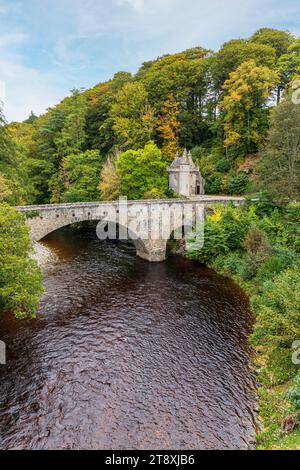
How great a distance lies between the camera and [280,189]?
30.9 m

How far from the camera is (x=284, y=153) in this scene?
30.8m

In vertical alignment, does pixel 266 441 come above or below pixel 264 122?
below

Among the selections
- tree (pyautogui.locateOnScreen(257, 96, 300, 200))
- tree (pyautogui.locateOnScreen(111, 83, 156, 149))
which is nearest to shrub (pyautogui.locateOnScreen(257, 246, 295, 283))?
tree (pyautogui.locateOnScreen(257, 96, 300, 200))

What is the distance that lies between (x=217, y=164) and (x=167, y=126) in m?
11.0

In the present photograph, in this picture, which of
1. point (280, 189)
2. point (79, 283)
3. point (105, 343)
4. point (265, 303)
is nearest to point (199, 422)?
point (105, 343)

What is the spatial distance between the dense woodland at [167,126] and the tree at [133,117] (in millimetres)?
160

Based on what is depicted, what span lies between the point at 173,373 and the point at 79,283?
13.6m

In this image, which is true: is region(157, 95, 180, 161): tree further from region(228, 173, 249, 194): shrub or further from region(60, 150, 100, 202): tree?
region(60, 150, 100, 202): tree

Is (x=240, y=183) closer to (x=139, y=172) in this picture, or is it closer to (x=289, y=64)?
(x=139, y=172)

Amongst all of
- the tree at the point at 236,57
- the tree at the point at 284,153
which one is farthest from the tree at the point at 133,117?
the tree at the point at 284,153

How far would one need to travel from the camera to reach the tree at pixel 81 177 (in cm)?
4400

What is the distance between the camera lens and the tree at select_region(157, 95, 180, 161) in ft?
161

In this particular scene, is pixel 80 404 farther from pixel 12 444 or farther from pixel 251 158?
pixel 251 158
